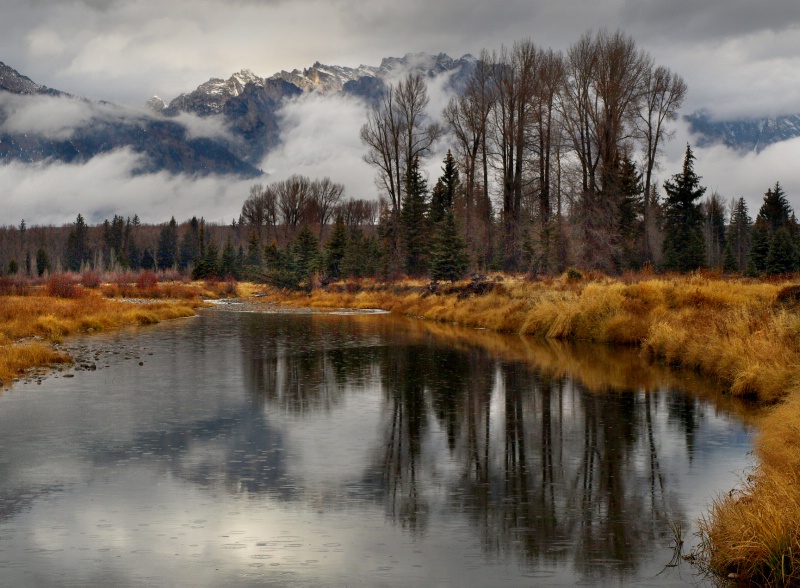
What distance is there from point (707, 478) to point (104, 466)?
7.94m

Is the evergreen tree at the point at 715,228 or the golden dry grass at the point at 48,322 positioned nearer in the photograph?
the golden dry grass at the point at 48,322

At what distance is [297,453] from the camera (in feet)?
34.9

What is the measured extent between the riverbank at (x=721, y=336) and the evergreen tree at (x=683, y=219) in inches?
808

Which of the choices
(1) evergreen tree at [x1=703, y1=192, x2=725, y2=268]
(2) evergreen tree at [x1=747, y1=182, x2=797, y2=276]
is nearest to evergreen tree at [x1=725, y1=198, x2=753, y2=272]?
(1) evergreen tree at [x1=703, y1=192, x2=725, y2=268]

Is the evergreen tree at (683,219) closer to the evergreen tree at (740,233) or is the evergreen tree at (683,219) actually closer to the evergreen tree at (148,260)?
the evergreen tree at (740,233)

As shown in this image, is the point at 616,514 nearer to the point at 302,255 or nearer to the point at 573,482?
the point at 573,482

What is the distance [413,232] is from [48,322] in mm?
33317

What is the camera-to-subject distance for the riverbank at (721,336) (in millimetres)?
6098

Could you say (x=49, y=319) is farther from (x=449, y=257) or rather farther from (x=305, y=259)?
(x=305, y=259)

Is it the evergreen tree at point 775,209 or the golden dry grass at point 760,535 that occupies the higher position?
the evergreen tree at point 775,209

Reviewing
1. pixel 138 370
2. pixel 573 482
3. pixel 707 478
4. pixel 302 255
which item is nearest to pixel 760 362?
pixel 707 478

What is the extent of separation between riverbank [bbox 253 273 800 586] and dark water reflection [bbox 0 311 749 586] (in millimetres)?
580

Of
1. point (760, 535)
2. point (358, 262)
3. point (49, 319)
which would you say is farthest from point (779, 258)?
point (760, 535)

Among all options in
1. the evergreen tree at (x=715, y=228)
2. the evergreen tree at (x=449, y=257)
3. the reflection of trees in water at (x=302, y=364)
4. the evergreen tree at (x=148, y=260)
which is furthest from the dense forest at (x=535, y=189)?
the evergreen tree at (x=148, y=260)
